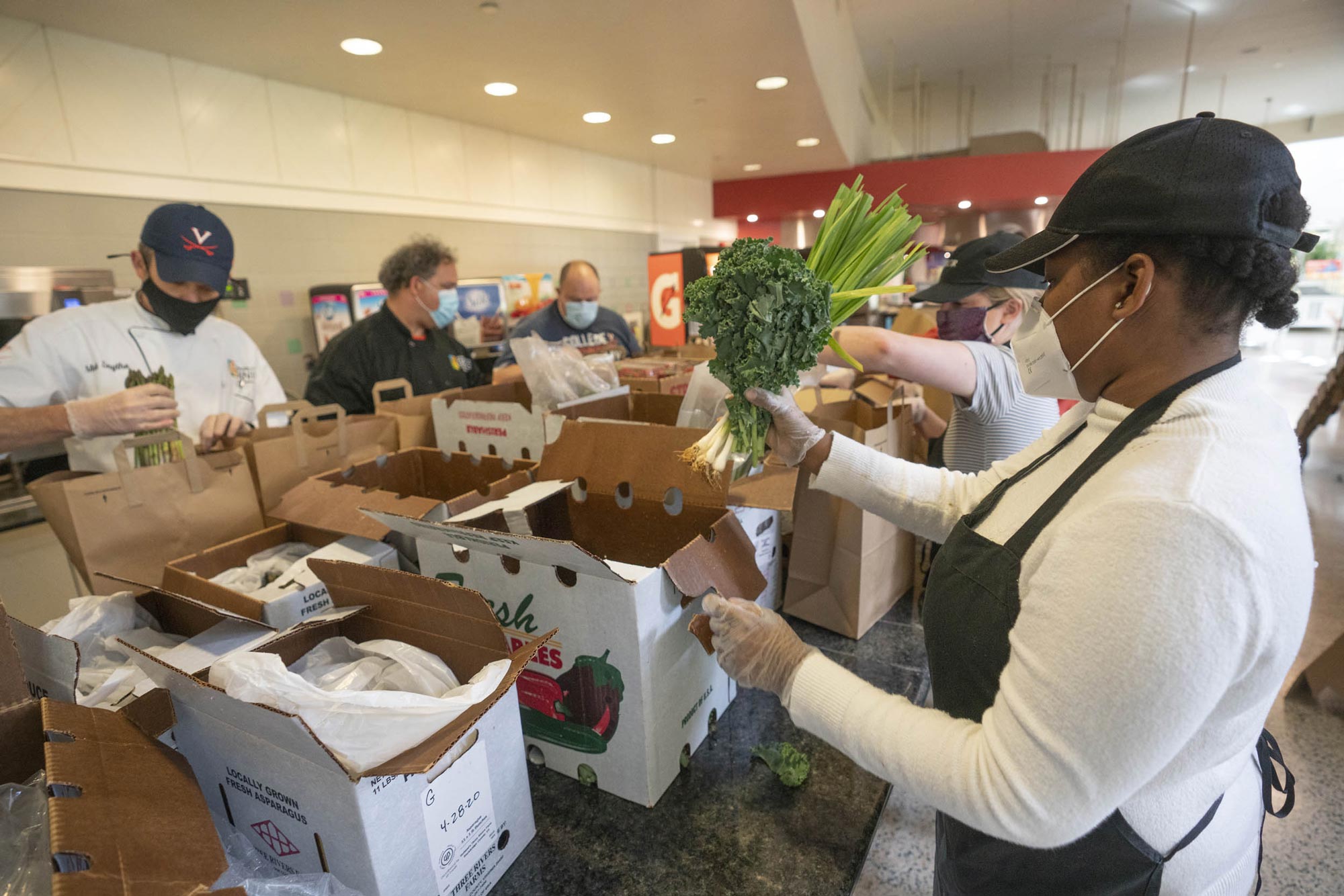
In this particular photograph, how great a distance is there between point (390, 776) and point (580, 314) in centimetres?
322

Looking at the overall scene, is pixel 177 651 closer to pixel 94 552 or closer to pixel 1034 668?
pixel 94 552

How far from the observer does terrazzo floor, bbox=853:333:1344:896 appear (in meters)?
1.17

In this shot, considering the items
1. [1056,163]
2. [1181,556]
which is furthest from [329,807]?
[1056,163]

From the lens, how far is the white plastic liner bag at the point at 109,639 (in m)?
0.92

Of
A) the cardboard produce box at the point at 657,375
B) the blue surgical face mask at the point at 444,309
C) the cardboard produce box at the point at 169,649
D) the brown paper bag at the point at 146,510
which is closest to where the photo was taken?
the cardboard produce box at the point at 169,649

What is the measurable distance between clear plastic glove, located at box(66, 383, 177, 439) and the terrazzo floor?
1.72 metres

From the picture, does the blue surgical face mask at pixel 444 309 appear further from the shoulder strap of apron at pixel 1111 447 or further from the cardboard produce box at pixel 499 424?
the shoulder strap of apron at pixel 1111 447

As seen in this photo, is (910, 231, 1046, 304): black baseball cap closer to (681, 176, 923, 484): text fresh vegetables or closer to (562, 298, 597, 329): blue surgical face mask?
(681, 176, 923, 484): text fresh vegetables

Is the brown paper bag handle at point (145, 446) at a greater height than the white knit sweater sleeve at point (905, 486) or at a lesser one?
greater

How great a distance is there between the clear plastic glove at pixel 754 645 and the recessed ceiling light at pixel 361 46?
365 centimetres

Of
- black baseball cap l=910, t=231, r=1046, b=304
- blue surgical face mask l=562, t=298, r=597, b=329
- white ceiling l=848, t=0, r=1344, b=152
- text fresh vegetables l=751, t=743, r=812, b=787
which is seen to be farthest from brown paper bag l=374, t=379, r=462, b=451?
white ceiling l=848, t=0, r=1344, b=152

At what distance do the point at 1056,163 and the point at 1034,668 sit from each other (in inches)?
294

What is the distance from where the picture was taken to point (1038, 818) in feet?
1.88

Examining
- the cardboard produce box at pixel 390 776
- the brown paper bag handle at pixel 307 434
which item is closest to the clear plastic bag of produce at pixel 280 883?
the cardboard produce box at pixel 390 776
